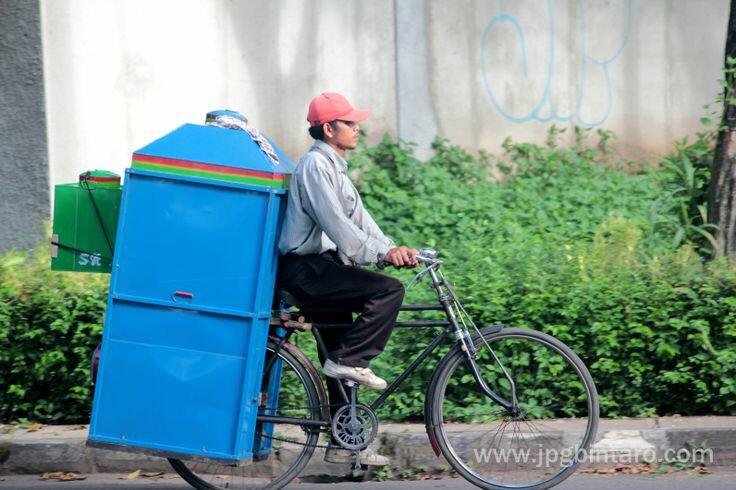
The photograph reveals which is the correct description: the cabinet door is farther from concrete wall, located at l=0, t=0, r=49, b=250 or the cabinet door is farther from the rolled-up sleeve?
concrete wall, located at l=0, t=0, r=49, b=250

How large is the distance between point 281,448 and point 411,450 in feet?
2.36

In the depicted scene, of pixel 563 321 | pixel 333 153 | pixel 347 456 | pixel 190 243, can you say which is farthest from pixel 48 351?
pixel 563 321

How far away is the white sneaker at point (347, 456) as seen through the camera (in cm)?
465

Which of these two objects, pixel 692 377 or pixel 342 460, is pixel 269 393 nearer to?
pixel 342 460

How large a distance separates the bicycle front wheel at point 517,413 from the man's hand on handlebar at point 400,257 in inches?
21.2

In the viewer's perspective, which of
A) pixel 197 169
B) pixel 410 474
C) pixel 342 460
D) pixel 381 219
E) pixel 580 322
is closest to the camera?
pixel 197 169

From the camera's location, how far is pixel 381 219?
7.86 meters

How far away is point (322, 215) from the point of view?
170 inches

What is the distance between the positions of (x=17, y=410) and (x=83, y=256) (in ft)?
5.39

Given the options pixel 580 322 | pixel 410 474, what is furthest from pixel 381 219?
pixel 410 474

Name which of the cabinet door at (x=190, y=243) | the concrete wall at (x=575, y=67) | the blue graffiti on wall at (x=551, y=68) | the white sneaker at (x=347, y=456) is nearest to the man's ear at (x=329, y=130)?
the cabinet door at (x=190, y=243)

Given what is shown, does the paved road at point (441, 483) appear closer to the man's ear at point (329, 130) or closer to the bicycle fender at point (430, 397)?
the bicycle fender at point (430, 397)

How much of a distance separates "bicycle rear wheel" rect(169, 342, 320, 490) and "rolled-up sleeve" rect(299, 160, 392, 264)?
669 mm

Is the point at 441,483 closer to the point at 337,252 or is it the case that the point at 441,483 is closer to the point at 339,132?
the point at 337,252
